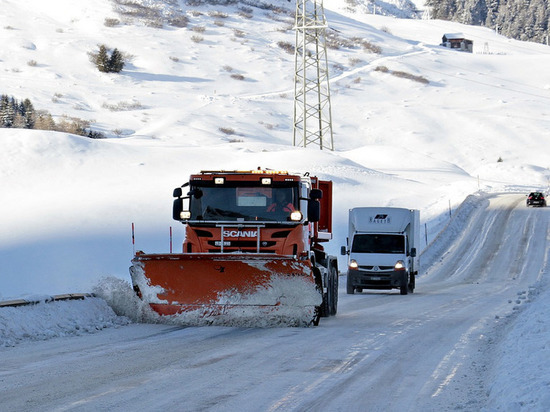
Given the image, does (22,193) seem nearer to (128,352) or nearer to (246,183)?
(246,183)

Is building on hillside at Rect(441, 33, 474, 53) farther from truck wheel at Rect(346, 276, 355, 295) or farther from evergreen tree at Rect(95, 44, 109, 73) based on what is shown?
truck wheel at Rect(346, 276, 355, 295)

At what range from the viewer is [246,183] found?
1588 cm

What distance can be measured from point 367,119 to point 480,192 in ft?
124

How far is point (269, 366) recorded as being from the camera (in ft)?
35.9

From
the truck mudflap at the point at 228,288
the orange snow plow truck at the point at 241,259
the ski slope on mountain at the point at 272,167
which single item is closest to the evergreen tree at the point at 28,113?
the ski slope on mountain at the point at 272,167

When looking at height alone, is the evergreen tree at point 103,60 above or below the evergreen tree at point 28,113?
above

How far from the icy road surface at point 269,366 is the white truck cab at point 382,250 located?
840cm

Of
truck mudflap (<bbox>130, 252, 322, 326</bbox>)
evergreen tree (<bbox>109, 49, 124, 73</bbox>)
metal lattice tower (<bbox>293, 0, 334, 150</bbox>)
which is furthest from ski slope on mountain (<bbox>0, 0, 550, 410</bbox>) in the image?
metal lattice tower (<bbox>293, 0, 334, 150</bbox>)

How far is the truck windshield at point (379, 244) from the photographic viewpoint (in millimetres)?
28969

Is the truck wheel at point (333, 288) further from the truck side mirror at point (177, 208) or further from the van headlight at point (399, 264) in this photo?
the van headlight at point (399, 264)

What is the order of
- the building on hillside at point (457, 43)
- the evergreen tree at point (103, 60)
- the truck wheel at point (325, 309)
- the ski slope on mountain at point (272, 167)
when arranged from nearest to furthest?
the ski slope on mountain at point (272, 167)
the truck wheel at point (325, 309)
the evergreen tree at point (103, 60)
the building on hillside at point (457, 43)

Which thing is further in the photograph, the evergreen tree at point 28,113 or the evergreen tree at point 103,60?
the evergreen tree at point 103,60

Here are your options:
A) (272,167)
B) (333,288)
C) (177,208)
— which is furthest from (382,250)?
(272,167)

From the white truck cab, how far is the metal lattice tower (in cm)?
3185
